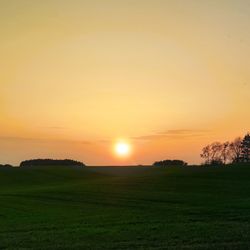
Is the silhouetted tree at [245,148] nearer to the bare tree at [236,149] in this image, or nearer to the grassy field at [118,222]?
the bare tree at [236,149]

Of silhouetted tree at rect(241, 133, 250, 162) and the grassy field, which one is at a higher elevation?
silhouetted tree at rect(241, 133, 250, 162)

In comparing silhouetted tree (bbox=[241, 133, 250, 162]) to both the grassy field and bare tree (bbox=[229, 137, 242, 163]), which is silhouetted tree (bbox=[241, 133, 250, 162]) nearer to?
bare tree (bbox=[229, 137, 242, 163])

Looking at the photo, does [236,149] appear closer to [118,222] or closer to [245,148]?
[245,148]

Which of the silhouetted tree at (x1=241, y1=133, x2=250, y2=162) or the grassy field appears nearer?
the grassy field

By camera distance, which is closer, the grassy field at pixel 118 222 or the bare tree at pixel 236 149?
the grassy field at pixel 118 222

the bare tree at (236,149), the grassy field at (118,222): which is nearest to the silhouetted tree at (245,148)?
the bare tree at (236,149)

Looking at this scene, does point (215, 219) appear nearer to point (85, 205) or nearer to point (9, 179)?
point (85, 205)

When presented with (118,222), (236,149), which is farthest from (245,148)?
(118,222)

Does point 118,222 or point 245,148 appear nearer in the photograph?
point 118,222

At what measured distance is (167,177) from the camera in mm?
79562

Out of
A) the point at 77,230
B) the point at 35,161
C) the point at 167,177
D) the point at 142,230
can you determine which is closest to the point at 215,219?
the point at 142,230

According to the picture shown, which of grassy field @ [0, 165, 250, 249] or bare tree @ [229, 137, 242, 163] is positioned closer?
grassy field @ [0, 165, 250, 249]

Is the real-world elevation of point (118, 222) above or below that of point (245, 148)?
below

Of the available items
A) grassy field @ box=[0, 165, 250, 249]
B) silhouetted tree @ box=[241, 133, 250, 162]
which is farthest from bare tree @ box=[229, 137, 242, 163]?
grassy field @ box=[0, 165, 250, 249]
